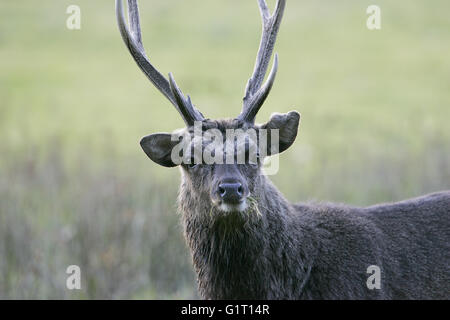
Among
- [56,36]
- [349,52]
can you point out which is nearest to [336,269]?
[349,52]

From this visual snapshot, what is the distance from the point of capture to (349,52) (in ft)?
84.0

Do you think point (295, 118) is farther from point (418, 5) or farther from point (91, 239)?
point (418, 5)

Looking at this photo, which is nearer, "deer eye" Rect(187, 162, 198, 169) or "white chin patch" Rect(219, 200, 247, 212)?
"white chin patch" Rect(219, 200, 247, 212)

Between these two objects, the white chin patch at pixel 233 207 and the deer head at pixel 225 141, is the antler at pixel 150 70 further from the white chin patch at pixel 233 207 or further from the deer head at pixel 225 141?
the white chin patch at pixel 233 207

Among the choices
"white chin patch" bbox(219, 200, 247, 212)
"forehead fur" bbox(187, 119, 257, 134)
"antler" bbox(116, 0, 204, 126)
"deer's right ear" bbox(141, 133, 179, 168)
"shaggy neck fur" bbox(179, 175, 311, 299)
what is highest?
"antler" bbox(116, 0, 204, 126)

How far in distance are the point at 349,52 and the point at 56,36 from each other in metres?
10.9

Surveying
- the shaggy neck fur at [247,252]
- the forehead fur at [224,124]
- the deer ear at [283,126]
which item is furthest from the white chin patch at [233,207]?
the deer ear at [283,126]

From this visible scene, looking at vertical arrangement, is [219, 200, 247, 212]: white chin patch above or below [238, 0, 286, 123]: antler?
below

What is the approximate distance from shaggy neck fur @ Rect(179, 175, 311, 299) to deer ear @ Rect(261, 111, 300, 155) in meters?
0.37

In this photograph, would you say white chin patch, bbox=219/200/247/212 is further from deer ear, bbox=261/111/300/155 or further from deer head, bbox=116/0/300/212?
deer ear, bbox=261/111/300/155

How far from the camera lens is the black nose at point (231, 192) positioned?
17.5 feet

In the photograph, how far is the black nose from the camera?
5.34 m

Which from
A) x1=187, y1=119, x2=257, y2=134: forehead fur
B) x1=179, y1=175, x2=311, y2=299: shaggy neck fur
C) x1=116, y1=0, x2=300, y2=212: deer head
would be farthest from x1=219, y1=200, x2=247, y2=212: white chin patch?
x1=187, y1=119, x2=257, y2=134: forehead fur

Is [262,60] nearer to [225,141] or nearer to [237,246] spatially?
[225,141]
